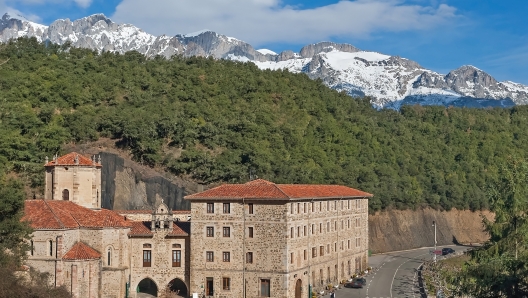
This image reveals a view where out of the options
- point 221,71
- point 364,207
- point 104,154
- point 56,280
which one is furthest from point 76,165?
point 221,71

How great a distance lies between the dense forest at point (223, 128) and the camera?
3583 inches

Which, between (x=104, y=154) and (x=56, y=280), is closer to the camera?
(x=56, y=280)

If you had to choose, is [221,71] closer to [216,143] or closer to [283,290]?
[216,143]

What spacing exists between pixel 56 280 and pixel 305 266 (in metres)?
19.8

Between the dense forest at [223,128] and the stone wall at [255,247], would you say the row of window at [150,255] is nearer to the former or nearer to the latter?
the stone wall at [255,247]

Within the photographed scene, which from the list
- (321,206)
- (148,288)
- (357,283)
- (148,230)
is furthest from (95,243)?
(357,283)

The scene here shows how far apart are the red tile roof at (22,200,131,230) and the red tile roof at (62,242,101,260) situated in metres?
1.49

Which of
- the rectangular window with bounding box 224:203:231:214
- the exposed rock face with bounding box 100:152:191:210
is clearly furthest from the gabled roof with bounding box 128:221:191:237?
the exposed rock face with bounding box 100:152:191:210

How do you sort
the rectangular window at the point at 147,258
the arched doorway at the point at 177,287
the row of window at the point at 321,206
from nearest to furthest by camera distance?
the row of window at the point at 321,206
the rectangular window at the point at 147,258
the arched doorway at the point at 177,287

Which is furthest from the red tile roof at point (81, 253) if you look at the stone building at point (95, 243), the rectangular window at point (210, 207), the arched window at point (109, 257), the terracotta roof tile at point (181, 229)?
the rectangular window at point (210, 207)

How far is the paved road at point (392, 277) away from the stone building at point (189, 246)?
5896mm

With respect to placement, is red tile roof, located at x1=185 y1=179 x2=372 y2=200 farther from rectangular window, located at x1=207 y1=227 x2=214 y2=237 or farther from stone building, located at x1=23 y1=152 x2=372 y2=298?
rectangular window, located at x1=207 y1=227 x2=214 y2=237

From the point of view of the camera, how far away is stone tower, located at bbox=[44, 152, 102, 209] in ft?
208

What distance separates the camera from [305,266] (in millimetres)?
61438
